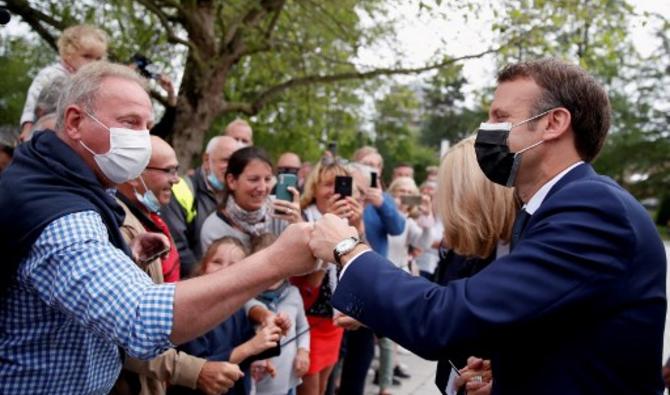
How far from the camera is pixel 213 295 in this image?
169 cm

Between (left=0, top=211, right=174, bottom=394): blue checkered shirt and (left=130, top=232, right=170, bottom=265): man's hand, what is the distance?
1.50 feet

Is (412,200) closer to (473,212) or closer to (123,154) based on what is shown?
(473,212)

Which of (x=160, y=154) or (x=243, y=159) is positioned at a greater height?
(x=160, y=154)

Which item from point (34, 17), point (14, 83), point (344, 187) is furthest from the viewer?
point (14, 83)

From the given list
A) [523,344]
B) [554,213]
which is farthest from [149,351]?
[554,213]

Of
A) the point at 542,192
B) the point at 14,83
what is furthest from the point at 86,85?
the point at 14,83

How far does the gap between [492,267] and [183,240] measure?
289 cm

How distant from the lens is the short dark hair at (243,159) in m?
4.45

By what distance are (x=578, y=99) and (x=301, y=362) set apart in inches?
106

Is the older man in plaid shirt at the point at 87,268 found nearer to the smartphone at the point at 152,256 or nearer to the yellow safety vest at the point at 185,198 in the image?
the smartphone at the point at 152,256

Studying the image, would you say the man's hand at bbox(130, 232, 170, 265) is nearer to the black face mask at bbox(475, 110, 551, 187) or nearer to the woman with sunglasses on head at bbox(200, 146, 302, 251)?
the black face mask at bbox(475, 110, 551, 187)

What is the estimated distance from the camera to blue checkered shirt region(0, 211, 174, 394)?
165 centimetres

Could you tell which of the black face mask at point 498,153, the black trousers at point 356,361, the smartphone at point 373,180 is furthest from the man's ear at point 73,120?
the black trousers at point 356,361

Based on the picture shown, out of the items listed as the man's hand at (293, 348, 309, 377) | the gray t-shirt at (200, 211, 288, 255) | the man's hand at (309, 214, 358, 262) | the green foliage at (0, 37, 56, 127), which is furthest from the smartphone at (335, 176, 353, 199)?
the green foliage at (0, 37, 56, 127)
